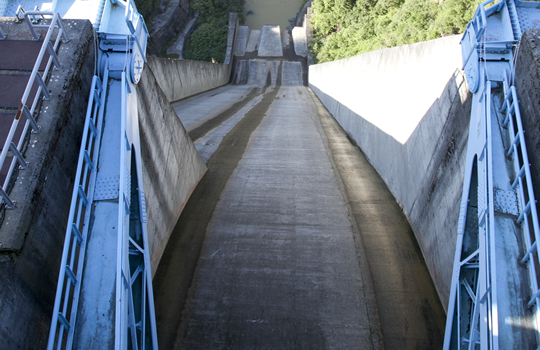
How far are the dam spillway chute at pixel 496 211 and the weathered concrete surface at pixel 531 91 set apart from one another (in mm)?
142

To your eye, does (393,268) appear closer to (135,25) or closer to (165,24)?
(135,25)

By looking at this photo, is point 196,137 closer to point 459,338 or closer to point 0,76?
point 0,76

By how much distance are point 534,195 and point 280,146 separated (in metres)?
10.4

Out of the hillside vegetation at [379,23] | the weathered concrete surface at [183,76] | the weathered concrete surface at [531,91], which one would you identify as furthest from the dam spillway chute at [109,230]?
the hillside vegetation at [379,23]

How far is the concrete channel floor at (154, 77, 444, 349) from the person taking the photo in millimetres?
5715

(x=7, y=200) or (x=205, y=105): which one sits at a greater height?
(x=205, y=105)

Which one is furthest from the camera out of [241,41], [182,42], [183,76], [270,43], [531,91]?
[270,43]

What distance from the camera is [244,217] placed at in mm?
8766

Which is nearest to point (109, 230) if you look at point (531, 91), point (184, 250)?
point (184, 250)

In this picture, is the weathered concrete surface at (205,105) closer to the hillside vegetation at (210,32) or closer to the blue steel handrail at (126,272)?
the blue steel handrail at (126,272)

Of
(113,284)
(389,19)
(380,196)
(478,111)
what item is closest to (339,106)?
(380,196)

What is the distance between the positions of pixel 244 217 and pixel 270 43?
4533 centimetres

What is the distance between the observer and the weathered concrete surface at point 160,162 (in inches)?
258

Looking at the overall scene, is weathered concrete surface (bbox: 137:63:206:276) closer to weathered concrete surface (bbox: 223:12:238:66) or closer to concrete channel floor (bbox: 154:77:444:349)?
concrete channel floor (bbox: 154:77:444:349)
